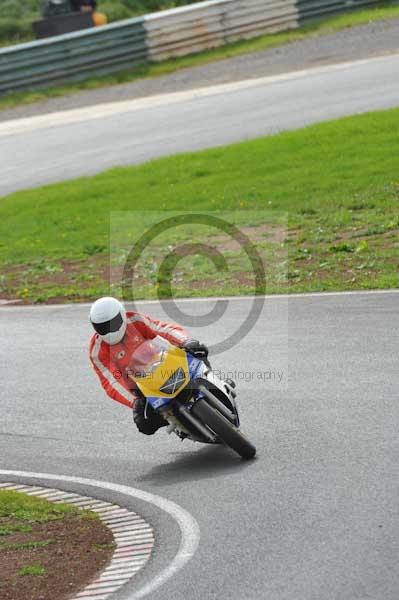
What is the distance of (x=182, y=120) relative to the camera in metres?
26.8

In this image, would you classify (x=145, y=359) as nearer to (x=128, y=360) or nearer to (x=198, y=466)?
(x=128, y=360)

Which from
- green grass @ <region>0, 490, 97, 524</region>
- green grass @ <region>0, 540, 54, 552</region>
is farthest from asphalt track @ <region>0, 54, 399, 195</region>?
green grass @ <region>0, 540, 54, 552</region>

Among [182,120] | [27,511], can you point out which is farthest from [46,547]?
[182,120]

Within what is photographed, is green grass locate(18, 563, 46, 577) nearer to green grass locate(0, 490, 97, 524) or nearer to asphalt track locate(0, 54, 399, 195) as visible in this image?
green grass locate(0, 490, 97, 524)

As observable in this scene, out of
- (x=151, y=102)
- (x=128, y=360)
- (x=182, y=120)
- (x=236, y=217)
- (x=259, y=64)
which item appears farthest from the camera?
(x=259, y=64)

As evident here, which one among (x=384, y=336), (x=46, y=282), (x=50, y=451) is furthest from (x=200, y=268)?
(x=50, y=451)

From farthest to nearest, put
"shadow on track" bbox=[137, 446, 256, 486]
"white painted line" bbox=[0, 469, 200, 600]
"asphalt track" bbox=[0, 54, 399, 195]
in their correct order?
1. "asphalt track" bbox=[0, 54, 399, 195]
2. "shadow on track" bbox=[137, 446, 256, 486]
3. "white painted line" bbox=[0, 469, 200, 600]

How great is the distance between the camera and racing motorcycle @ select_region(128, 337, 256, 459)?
990cm

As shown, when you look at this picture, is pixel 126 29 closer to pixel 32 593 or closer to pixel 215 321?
pixel 215 321

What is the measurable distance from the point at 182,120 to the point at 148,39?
6278 millimetres

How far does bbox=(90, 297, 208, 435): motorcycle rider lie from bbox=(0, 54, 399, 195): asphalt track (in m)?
14.9

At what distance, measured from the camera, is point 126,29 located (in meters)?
32.1

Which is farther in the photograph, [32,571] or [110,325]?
[110,325]

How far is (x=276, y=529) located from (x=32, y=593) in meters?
1.75
